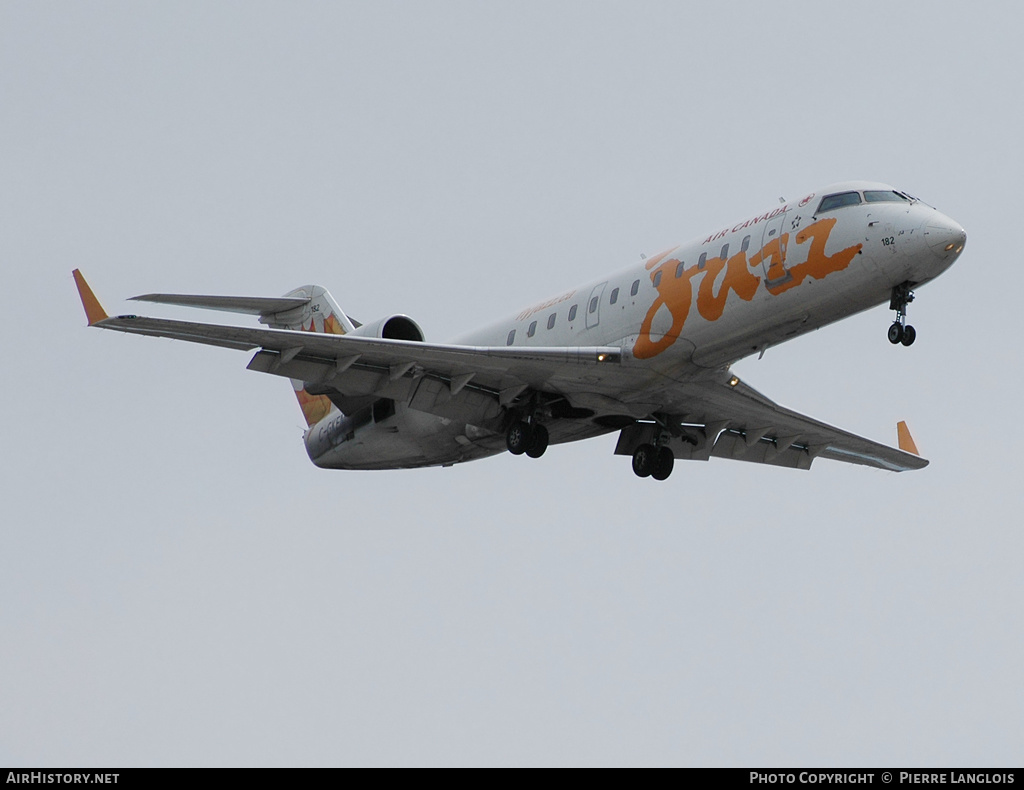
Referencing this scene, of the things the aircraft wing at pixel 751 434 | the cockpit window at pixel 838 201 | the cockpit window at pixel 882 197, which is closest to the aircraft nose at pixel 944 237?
the cockpit window at pixel 882 197

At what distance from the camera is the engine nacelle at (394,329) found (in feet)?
96.2

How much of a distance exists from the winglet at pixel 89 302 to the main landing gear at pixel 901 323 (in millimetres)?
13081

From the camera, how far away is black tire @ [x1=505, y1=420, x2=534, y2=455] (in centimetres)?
2820

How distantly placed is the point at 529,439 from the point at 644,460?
322 cm

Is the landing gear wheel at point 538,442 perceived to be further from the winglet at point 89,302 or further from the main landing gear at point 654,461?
the winglet at point 89,302

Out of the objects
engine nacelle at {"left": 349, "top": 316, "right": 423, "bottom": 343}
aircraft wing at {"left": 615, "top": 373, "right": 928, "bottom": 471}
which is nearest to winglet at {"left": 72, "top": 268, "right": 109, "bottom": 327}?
engine nacelle at {"left": 349, "top": 316, "right": 423, "bottom": 343}

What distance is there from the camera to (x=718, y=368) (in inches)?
1061

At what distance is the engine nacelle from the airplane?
0.09 feet

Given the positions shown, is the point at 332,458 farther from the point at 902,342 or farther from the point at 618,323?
the point at 902,342

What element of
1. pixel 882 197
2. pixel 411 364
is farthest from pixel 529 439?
pixel 882 197

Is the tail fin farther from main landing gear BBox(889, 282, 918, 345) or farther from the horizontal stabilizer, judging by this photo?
main landing gear BBox(889, 282, 918, 345)
